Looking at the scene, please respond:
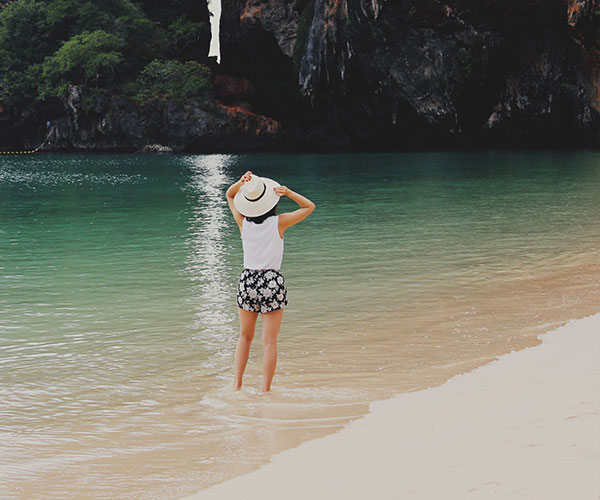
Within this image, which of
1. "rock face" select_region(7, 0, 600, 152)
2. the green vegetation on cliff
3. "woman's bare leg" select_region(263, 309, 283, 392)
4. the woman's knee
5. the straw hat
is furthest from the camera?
the green vegetation on cliff

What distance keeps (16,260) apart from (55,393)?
6813 mm

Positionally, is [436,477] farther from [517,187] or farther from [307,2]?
[307,2]

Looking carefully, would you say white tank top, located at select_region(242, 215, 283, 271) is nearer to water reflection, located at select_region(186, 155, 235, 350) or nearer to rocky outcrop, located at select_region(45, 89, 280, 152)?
water reflection, located at select_region(186, 155, 235, 350)

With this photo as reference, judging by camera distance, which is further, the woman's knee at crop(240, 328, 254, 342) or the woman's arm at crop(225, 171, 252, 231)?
the woman's knee at crop(240, 328, 254, 342)

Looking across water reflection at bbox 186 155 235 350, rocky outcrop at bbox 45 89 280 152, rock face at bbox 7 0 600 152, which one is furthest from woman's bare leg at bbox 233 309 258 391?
rocky outcrop at bbox 45 89 280 152

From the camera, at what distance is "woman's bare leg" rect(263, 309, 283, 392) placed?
5258mm

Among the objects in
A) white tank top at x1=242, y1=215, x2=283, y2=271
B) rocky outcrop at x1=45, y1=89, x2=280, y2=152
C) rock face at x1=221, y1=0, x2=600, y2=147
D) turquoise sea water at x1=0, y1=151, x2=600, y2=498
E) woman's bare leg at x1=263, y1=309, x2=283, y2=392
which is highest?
rock face at x1=221, y1=0, x2=600, y2=147

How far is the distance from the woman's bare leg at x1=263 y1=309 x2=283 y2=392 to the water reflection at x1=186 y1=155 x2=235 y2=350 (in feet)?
4.82

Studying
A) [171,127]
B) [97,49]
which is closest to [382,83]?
[171,127]

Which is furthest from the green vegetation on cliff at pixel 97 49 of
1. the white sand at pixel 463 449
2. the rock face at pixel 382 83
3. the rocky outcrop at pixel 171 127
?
the white sand at pixel 463 449

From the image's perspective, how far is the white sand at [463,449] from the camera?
346 centimetres

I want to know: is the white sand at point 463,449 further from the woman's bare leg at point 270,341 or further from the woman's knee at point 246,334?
the woman's knee at point 246,334

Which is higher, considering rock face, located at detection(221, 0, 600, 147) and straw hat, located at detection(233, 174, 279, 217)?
rock face, located at detection(221, 0, 600, 147)

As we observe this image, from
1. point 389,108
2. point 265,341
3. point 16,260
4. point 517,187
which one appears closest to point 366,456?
point 265,341
